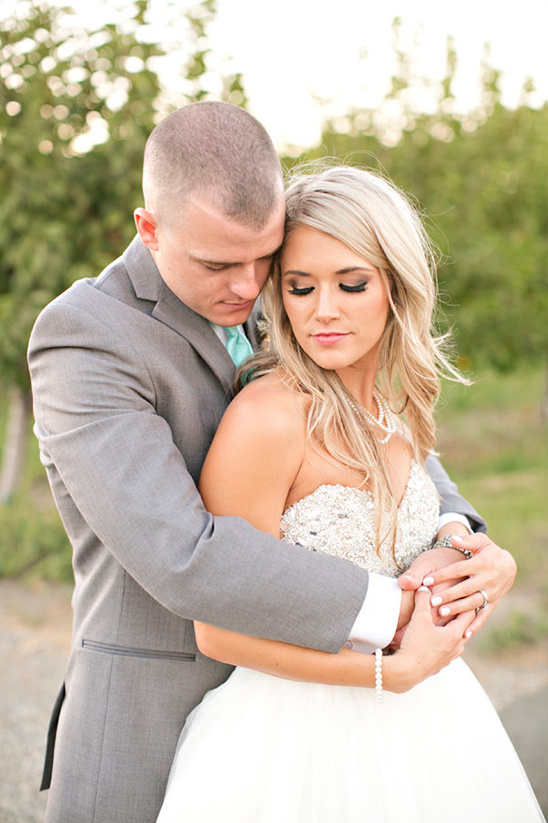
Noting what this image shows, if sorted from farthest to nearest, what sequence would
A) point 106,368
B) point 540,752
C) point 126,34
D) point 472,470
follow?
point 472,470 → point 126,34 → point 540,752 → point 106,368

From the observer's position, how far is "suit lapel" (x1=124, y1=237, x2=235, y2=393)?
2.03 meters

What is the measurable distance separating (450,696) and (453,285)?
7768mm

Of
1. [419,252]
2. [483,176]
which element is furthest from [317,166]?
[483,176]

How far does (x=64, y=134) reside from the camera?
6.09 m

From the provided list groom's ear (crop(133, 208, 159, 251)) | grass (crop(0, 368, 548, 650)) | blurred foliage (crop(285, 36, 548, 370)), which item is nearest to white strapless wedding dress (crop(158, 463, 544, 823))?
grass (crop(0, 368, 548, 650))

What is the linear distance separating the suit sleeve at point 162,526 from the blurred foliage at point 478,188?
6.24 meters

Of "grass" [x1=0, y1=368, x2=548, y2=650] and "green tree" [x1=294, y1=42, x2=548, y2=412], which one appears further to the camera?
"green tree" [x1=294, y1=42, x2=548, y2=412]

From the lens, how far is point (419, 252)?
2.18 meters

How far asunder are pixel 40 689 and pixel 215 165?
4.23 m

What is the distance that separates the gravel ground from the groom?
2.47m

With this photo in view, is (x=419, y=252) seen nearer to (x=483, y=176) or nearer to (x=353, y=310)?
(x=353, y=310)

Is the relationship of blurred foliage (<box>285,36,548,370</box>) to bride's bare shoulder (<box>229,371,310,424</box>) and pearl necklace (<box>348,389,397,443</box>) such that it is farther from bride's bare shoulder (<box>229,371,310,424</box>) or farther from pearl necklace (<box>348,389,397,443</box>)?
bride's bare shoulder (<box>229,371,310,424</box>)

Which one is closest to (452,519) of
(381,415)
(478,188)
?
(381,415)

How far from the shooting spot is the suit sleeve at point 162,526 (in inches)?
66.4
